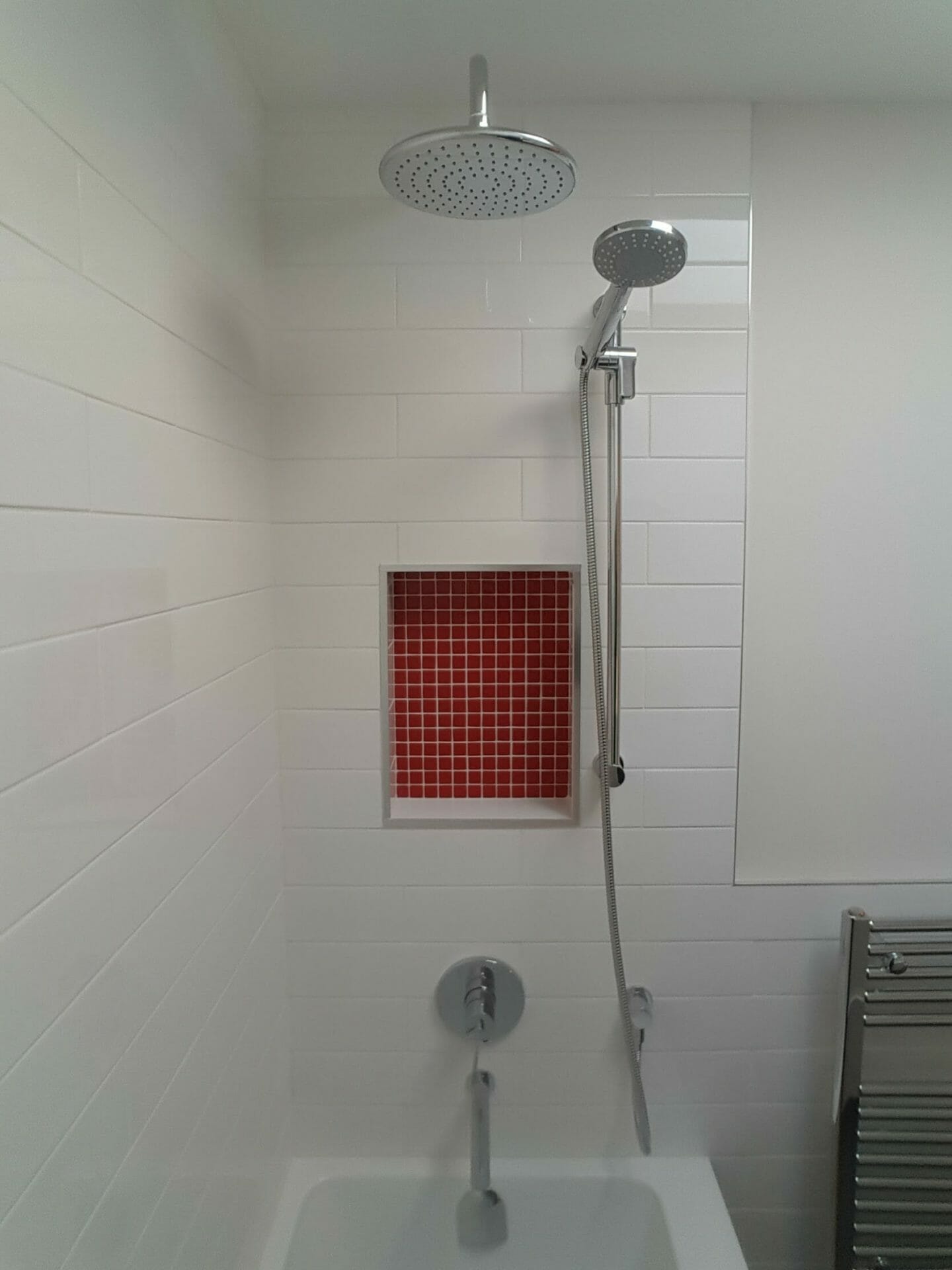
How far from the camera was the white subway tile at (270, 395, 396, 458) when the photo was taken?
4.55 ft

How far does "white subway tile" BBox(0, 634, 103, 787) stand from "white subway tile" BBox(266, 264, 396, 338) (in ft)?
2.71

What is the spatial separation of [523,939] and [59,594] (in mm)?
1077

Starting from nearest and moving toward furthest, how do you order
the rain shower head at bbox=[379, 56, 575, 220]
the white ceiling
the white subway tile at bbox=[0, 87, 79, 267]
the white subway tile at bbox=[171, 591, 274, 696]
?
the white subway tile at bbox=[0, 87, 79, 267], the rain shower head at bbox=[379, 56, 575, 220], the white subway tile at bbox=[171, 591, 274, 696], the white ceiling

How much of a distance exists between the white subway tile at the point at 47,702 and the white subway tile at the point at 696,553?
3.14 feet

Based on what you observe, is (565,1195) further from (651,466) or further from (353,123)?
(353,123)

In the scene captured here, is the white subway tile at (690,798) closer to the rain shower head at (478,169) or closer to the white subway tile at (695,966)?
the white subway tile at (695,966)

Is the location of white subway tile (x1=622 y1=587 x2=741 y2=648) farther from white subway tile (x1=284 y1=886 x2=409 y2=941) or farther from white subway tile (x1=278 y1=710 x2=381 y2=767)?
white subway tile (x1=284 y1=886 x2=409 y2=941)

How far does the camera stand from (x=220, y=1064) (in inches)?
44.3

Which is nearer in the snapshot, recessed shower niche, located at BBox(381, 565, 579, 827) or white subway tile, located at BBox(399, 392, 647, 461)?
white subway tile, located at BBox(399, 392, 647, 461)

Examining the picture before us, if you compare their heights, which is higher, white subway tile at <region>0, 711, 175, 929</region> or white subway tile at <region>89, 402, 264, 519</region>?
white subway tile at <region>89, 402, 264, 519</region>

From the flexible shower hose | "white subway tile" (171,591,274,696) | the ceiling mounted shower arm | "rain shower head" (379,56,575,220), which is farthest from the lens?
the flexible shower hose

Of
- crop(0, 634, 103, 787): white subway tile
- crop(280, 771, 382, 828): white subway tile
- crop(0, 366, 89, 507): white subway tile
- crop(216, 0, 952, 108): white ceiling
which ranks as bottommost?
crop(280, 771, 382, 828): white subway tile

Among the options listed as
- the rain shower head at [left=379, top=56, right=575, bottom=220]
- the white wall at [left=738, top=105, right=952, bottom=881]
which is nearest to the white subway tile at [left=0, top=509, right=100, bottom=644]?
the rain shower head at [left=379, top=56, right=575, bottom=220]

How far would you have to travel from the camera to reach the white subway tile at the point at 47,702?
2.06 ft
